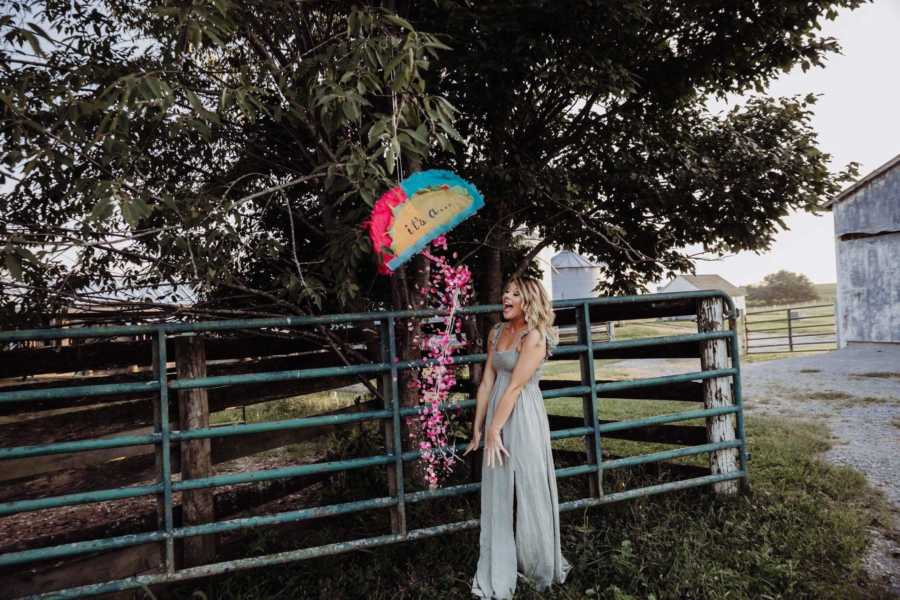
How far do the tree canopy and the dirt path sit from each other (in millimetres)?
2657

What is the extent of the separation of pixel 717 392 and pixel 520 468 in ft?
7.12

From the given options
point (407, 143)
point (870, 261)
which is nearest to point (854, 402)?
point (407, 143)

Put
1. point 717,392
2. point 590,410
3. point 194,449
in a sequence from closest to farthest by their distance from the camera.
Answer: point 194,449, point 590,410, point 717,392

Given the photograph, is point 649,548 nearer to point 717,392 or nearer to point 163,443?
point 717,392

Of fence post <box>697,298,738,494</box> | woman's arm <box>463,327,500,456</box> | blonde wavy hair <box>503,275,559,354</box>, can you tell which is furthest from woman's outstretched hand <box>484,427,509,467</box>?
fence post <box>697,298,738,494</box>

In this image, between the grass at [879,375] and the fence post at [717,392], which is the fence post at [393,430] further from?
the grass at [879,375]

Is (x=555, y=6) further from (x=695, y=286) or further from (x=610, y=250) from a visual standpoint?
(x=695, y=286)

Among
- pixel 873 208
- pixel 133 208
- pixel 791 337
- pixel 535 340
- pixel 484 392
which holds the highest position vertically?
pixel 873 208

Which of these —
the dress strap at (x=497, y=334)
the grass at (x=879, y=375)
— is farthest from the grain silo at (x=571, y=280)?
the dress strap at (x=497, y=334)

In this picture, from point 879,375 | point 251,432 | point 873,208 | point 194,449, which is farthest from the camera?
point 873,208

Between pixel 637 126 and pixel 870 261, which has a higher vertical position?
pixel 637 126

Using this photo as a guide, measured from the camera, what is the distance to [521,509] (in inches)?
137

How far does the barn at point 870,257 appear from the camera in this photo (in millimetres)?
Answer: 15758

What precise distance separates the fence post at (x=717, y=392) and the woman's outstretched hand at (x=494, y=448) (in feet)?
7.17
